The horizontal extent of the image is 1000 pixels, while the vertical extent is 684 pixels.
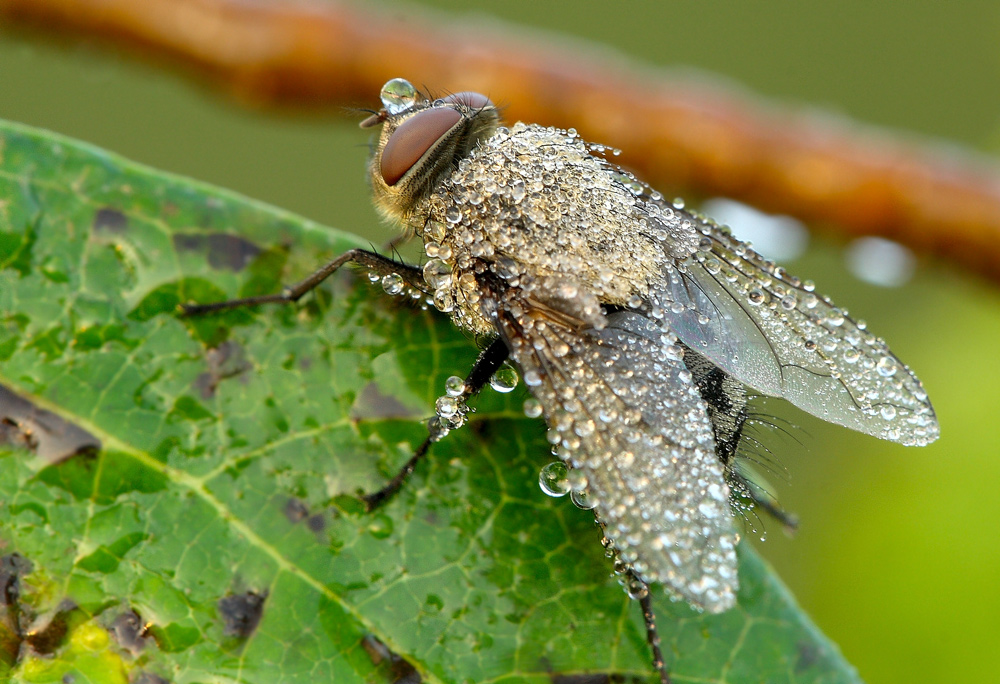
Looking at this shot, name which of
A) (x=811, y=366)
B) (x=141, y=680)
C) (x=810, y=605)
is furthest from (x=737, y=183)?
(x=141, y=680)

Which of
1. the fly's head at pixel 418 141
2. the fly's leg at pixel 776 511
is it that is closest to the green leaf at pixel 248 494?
the fly's head at pixel 418 141

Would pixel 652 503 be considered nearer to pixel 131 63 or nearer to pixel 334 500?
pixel 334 500

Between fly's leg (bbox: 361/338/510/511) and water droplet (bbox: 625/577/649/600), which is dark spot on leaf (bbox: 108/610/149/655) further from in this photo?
water droplet (bbox: 625/577/649/600)

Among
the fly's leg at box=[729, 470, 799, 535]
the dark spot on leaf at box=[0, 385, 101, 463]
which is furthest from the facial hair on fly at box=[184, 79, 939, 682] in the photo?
the fly's leg at box=[729, 470, 799, 535]

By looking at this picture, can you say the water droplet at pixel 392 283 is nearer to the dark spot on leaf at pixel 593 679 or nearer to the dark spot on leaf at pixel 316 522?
the dark spot on leaf at pixel 316 522

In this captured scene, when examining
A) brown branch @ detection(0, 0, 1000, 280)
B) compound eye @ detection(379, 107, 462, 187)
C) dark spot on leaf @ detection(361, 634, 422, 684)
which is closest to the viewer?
dark spot on leaf @ detection(361, 634, 422, 684)

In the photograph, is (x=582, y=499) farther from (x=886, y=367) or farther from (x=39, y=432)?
(x=39, y=432)
